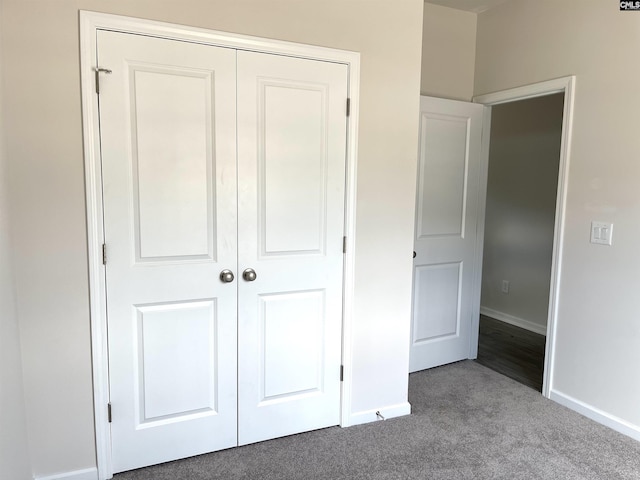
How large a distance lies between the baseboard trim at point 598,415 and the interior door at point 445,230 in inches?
32.3

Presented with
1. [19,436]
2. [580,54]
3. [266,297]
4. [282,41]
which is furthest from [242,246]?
[580,54]

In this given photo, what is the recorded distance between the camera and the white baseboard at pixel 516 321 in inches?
168

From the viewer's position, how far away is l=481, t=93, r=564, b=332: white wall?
420 centimetres

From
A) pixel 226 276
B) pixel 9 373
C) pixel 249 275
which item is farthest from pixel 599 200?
pixel 9 373

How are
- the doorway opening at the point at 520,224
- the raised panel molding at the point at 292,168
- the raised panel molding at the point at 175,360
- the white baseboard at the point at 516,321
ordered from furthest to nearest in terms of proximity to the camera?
the white baseboard at the point at 516,321
the doorway opening at the point at 520,224
the raised panel molding at the point at 292,168
the raised panel molding at the point at 175,360

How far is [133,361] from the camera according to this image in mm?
2020

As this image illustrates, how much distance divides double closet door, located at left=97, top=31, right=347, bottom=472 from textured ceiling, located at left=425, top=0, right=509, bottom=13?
4.89 feet

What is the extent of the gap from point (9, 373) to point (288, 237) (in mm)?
1275

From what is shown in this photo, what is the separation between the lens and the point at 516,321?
177 inches

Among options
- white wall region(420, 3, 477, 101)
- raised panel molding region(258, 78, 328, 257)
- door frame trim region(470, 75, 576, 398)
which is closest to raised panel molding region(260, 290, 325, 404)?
raised panel molding region(258, 78, 328, 257)

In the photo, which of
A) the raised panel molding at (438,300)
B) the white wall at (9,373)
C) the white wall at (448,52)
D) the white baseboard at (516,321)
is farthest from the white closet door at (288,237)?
the white baseboard at (516,321)

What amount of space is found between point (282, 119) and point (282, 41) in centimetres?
37

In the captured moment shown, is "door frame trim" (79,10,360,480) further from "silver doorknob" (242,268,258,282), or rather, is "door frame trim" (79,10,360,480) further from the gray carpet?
"silver doorknob" (242,268,258,282)

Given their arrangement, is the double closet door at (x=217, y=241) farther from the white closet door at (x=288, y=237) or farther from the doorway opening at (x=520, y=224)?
the doorway opening at (x=520, y=224)
